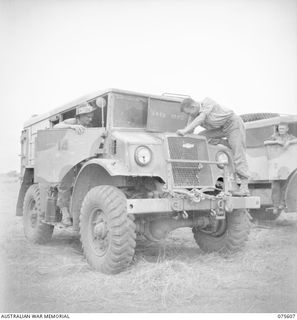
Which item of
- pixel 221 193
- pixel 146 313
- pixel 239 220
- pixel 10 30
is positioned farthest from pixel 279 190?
pixel 10 30

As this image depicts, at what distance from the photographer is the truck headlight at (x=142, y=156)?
534 centimetres

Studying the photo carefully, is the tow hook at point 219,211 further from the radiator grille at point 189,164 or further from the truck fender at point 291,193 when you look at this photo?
the truck fender at point 291,193

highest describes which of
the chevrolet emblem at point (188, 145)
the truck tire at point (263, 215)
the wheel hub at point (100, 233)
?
the chevrolet emblem at point (188, 145)

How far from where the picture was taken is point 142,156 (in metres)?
5.38

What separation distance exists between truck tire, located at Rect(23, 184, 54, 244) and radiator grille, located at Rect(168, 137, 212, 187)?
2.76 meters

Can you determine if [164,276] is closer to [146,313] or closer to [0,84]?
[146,313]

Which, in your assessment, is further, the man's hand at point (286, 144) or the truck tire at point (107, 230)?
the man's hand at point (286, 144)

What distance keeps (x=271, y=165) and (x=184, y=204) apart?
12.8ft

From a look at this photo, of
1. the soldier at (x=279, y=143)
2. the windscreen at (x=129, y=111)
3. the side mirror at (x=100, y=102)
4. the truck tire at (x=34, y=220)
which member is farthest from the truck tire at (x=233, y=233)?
the truck tire at (x=34, y=220)

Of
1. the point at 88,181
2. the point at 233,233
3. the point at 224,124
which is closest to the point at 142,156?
the point at 88,181

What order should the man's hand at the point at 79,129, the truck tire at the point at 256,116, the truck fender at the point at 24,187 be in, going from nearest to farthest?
the man's hand at the point at 79,129, the truck fender at the point at 24,187, the truck tire at the point at 256,116

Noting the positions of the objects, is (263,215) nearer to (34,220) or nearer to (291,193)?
(291,193)

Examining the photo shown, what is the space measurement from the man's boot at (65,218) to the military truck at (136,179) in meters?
0.25

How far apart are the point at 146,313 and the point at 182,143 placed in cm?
219
